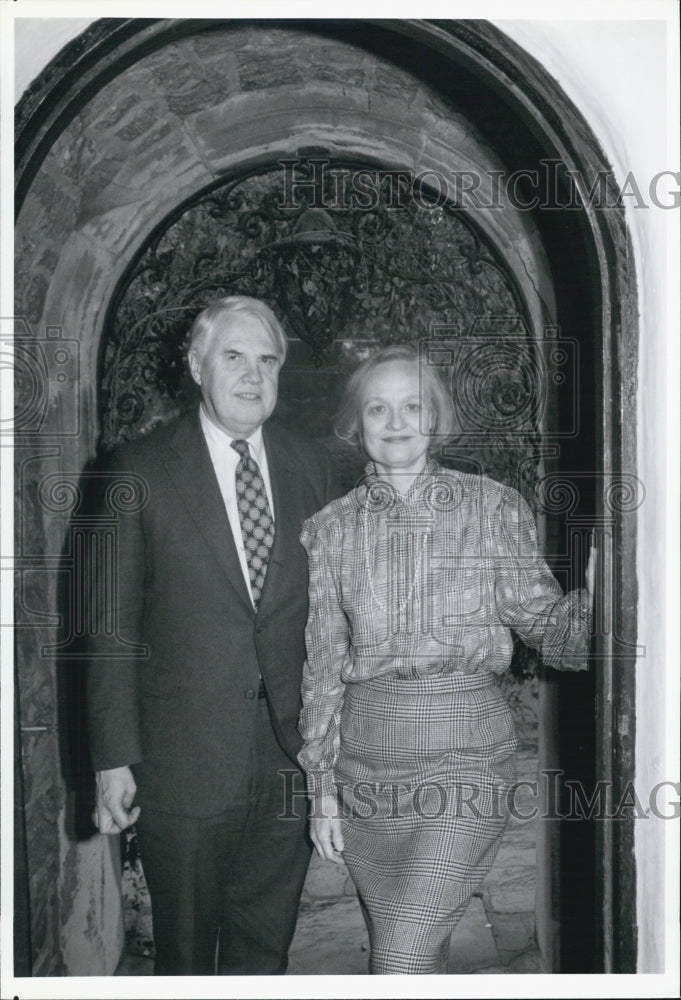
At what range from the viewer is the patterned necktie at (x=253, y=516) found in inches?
73.3

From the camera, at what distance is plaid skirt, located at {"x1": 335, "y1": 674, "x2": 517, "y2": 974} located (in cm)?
172

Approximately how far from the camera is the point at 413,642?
1.78 metres

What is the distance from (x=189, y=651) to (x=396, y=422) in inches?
21.9

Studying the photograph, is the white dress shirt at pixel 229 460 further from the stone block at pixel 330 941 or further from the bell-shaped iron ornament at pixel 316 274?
the stone block at pixel 330 941

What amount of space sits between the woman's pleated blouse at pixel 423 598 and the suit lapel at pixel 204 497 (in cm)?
15

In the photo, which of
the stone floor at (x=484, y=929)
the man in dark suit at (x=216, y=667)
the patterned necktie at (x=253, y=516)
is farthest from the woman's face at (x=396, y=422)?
the stone floor at (x=484, y=929)

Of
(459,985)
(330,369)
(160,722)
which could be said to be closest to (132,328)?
(330,369)

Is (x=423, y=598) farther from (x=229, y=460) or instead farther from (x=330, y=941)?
(x=330, y=941)

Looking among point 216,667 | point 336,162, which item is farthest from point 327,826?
point 336,162

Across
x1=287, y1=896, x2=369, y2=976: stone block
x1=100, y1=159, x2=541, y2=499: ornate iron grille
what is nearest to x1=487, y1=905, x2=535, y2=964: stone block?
x1=287, y1=896, x2=369, y2=976: stone block

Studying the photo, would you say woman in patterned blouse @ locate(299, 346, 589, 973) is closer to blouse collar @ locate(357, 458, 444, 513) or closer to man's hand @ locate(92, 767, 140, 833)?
blouse collar @ locate(357, 458, 444, 513)

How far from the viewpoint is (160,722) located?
186cm

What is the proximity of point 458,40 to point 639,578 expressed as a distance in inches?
35.7

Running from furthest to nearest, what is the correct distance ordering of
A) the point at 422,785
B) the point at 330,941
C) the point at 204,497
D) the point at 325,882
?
the point at 325,882 → the point at 330,941 → the point at 204,497 → the point at 422,785
